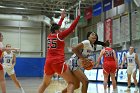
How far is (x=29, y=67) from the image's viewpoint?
101ft

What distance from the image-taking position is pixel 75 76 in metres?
6.33

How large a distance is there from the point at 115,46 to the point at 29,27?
491 inches

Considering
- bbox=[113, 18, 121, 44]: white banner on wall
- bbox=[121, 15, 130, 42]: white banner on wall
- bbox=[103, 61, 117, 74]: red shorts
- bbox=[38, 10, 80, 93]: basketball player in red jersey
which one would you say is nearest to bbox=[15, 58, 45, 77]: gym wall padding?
bbox=[113, 18, 121, 44]: white banner on wall

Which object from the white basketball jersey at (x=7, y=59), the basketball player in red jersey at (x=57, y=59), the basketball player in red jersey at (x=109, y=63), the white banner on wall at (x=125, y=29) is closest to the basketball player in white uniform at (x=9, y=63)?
the white basketball jersey at (x=7, y=59)

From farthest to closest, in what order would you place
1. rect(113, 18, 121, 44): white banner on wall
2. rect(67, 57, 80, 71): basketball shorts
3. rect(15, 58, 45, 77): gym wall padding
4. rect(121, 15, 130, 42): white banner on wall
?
1. rect(15, 58, 45, 77): gym wall padding
2. rect(113, 18, 121, 44): white banner on wall
3. rect(121, 15, 130, 42): white banner on wall
4. rect(67, 57, 80, 71): basketball shorts

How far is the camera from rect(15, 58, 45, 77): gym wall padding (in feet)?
99.7

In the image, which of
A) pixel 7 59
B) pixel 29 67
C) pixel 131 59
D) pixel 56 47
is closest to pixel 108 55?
pixel 131 59

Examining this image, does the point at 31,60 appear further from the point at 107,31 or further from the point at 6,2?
the point at 107,31

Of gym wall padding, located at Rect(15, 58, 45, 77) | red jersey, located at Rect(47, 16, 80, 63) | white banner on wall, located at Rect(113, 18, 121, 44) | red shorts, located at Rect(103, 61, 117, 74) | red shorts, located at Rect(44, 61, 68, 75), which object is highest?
white banner on wall, located at Rect(113, 18, 121, 44)

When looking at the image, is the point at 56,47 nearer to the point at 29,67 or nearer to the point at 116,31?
the point at 116,31

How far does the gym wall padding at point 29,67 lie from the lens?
99.7ft

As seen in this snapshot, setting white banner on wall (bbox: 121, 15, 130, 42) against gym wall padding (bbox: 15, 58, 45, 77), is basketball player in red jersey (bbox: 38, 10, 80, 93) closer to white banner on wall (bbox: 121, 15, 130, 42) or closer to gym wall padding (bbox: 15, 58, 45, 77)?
white banner on wall (bbox: 121, 15, 130, 42)

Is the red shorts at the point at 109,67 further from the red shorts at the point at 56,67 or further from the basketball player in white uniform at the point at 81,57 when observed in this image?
the red shorts at the point at 56,67

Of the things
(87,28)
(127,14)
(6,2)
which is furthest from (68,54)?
Answer: (127,14)
